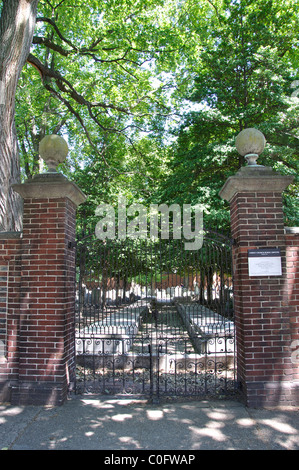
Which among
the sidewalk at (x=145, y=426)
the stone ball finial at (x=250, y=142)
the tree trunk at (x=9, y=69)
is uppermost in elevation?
the tree trunk at (x=9, y=69)

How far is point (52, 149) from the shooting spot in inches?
194

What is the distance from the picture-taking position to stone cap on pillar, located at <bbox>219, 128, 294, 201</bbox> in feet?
15.2

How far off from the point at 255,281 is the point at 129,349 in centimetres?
426

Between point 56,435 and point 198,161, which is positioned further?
point 198,161

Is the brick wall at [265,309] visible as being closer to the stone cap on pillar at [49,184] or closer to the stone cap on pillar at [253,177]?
the stone cap on pillar at [253,177]

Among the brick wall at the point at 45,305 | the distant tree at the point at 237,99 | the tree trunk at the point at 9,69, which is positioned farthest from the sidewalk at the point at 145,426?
the distant tree at the point at 237,99

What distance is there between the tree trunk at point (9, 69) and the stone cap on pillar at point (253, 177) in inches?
172

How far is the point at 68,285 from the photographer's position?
4.86 m

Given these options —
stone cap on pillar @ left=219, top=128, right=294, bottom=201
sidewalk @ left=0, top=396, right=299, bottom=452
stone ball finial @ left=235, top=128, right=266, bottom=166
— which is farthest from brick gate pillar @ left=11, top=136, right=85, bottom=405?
stone ball finial @ left=235, top=128, right=266, bottom=166

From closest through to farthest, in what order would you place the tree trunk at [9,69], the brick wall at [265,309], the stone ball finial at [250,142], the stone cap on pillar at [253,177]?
the brick wall at [265,309] < the stone cap on pillar at [253,177] < the stone ball finial at [250,142] < the tree trunk at [9,69]

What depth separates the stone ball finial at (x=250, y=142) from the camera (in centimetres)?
484

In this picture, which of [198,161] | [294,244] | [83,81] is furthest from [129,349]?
[83,81]
